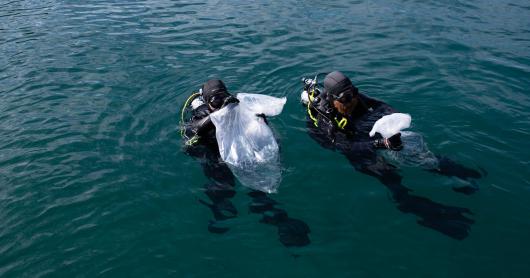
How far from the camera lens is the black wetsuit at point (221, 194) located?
5090 mm

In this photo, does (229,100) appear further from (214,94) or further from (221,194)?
(221,194)

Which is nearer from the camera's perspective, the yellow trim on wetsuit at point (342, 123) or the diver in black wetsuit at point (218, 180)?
the diver in black wetsuit at point (218, 180)

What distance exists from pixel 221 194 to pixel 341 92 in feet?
6.88

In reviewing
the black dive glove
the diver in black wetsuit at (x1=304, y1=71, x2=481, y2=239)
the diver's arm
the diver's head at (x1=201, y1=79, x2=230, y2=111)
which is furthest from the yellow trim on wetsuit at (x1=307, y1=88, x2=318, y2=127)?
the diver's arm

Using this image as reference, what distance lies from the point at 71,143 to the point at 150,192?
2.15 meters

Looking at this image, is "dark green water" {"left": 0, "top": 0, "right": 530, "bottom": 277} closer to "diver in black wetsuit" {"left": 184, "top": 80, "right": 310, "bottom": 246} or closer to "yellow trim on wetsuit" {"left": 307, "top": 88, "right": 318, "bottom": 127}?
"diver in black wetsuit" {"left": 184, "top": 80, "right": 310, "bottom": 246}

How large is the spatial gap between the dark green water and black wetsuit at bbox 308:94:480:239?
0.14 meters

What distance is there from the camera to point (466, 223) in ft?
16.4

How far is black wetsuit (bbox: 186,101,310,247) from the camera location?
509cm

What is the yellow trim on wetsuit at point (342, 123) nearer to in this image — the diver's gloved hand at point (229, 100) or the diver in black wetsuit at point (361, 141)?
the diver in black wetsuit at point (361, 141)

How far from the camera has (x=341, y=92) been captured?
562cm

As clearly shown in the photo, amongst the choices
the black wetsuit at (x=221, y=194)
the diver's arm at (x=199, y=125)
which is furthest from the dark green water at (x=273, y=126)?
the diver's arm at (x=199, y=125)

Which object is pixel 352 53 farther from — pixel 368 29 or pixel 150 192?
pixel 150 192

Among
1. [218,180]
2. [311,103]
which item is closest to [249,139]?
[218,180]
